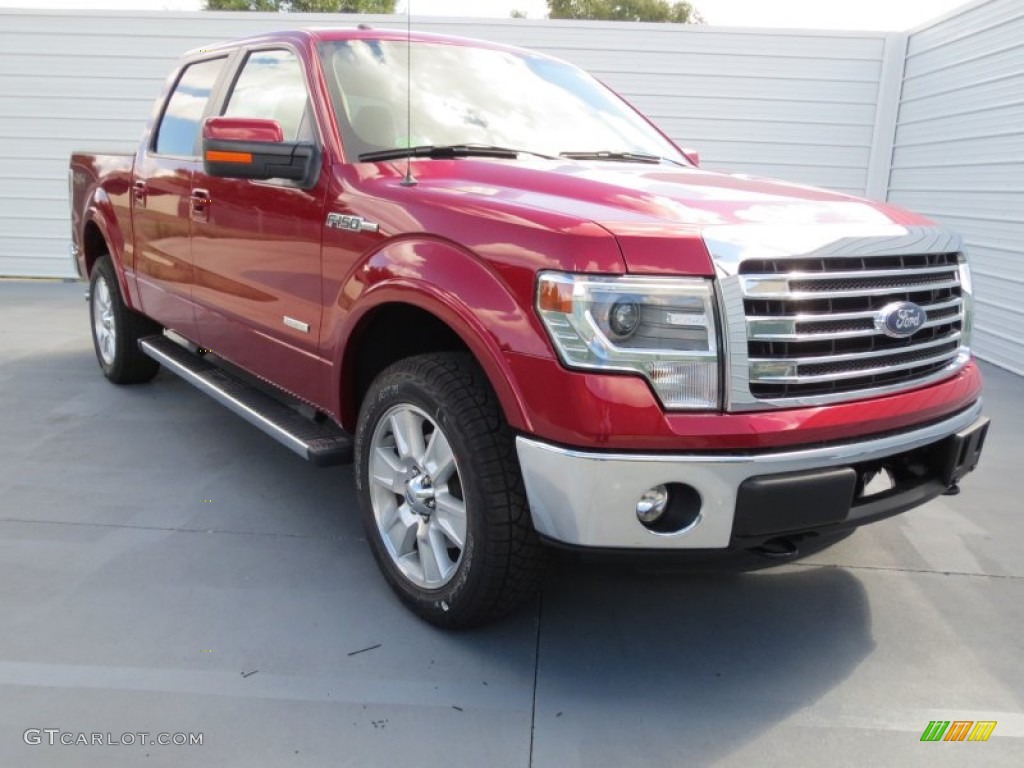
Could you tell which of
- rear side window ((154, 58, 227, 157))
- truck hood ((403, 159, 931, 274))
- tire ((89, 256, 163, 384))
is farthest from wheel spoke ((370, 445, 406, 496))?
tire ((89, 256, 163, 384))

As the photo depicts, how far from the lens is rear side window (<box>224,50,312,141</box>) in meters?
3.41

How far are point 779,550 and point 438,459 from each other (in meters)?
1.03

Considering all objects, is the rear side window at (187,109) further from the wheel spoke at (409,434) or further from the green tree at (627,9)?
the green tree at (627,9)

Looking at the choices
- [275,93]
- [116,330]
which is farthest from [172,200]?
[116,330]

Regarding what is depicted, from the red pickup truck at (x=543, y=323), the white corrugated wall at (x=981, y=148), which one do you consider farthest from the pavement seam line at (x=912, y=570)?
the white corrugated wall at (x=981, y=148)

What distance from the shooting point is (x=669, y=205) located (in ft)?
8.06

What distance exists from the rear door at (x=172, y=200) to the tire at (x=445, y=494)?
1886mm

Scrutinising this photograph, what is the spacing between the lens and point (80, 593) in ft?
9.72

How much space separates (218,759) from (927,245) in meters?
2.47

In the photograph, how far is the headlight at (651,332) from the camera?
2.17m

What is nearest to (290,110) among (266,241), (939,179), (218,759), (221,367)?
(266,241)

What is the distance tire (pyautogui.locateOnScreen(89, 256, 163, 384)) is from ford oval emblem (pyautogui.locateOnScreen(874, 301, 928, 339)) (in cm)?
451

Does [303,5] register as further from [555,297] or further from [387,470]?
[555,297]

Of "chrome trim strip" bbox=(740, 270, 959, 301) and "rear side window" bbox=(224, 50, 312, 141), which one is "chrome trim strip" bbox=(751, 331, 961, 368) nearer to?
"chrome trim strip" bbox=(740, 270, 959, 301)
